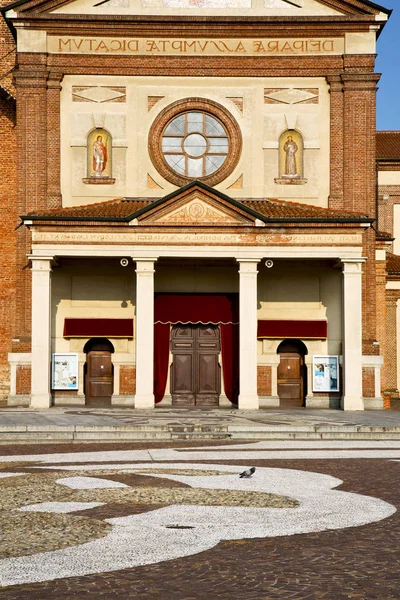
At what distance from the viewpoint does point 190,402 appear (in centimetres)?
3117

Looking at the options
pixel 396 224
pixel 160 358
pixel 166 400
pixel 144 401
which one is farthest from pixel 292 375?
pixel 396 224

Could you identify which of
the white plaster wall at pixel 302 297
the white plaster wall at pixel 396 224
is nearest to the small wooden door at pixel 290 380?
the white plaster wall at pixel 302 297

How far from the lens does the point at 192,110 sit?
105 ft

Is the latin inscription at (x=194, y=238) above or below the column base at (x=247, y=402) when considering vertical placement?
above

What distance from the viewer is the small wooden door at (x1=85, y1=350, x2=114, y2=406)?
31.2m

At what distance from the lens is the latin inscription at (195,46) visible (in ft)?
104

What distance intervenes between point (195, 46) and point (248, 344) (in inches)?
430

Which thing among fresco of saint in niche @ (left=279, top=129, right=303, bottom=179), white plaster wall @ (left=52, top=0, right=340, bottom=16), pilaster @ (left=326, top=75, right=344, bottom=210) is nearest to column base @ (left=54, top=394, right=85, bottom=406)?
fresco of saint in niche @ (left=279, top=129, right=303, bottom=179)

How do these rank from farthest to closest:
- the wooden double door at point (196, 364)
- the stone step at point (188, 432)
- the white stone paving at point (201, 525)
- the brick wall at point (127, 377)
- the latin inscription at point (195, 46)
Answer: the latin inscription at point (195, 46) < the wooden double door at point (196, 364) < the brick wall at point (127, 377) < the stone step at point (188, 432) < the white stone paving at point (201, 525)

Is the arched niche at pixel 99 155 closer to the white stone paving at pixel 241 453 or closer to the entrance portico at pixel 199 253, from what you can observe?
the entrance portico at pixel 199 253

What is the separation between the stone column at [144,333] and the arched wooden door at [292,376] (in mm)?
5259

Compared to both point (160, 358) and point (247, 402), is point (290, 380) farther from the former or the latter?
point (160, 358)

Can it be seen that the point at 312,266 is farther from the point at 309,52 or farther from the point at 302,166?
the point at 309,52

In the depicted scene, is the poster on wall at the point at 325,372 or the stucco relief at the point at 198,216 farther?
the poster on wall at the point at 325,372
